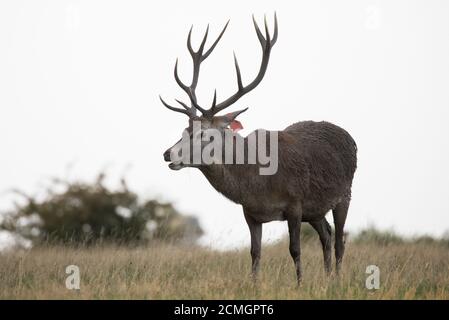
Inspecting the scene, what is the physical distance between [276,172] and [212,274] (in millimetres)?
1649

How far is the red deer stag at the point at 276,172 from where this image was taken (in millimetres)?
8094

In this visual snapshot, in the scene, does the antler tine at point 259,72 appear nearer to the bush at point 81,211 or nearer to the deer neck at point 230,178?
the deer neck at point 230,178

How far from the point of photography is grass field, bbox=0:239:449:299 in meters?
7.27

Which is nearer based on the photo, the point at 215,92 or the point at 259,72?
the point at 215,92

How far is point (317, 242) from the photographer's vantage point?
13.7 meters

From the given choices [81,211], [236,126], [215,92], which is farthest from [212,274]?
[81,211]

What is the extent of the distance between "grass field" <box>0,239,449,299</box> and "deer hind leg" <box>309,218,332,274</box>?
16 cm

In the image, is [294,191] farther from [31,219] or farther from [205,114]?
[31,219]

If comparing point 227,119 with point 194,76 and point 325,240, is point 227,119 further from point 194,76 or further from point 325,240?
point 325,240

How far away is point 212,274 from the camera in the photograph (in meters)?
9.07

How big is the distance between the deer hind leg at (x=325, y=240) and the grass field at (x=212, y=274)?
16 cm

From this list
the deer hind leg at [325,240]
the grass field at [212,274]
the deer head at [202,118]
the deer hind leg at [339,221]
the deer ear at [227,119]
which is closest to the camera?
the grass field at [212,274]

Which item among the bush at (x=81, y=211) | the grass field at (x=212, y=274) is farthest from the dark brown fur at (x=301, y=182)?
the bush at (x=81, y=211)
